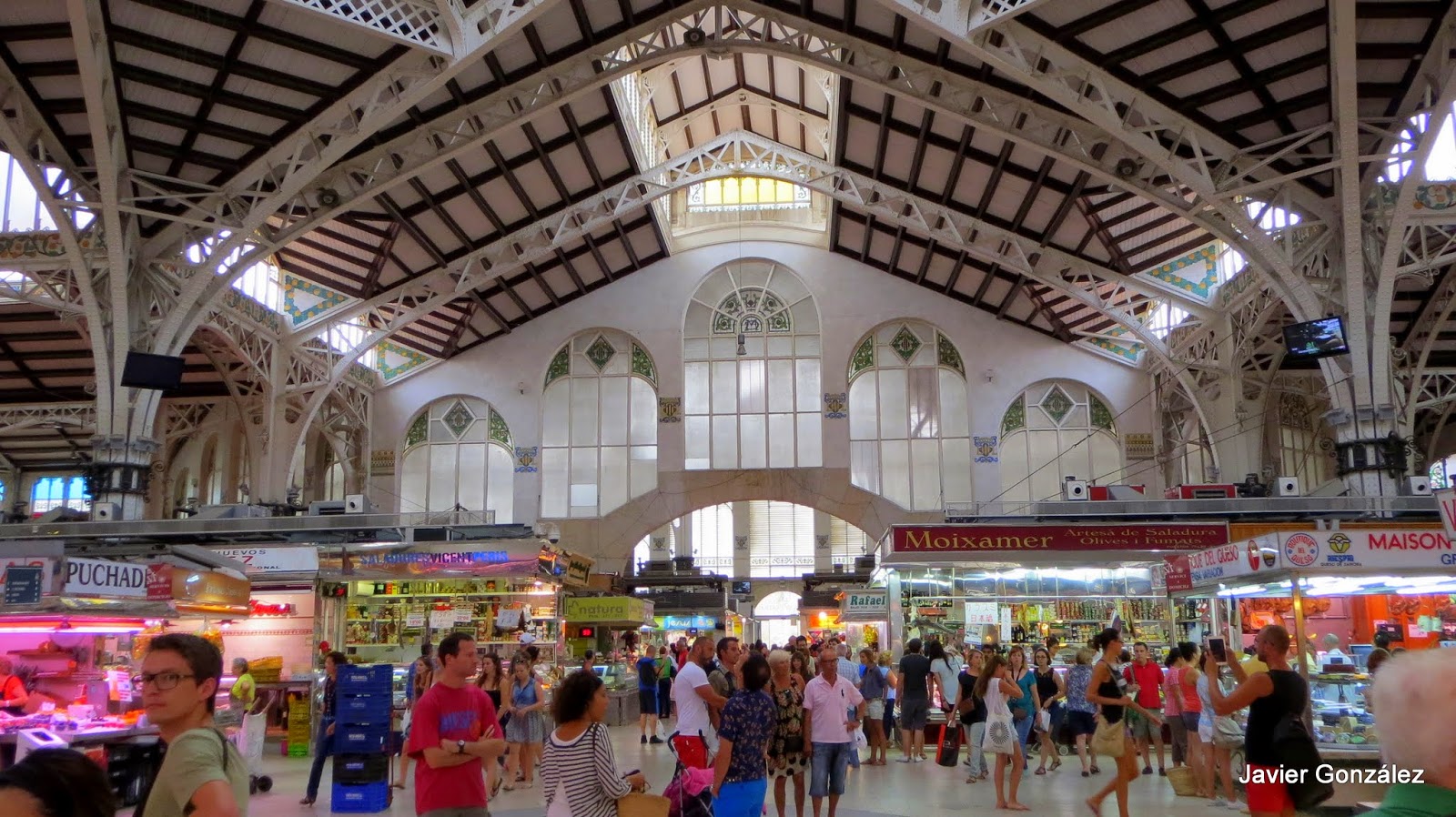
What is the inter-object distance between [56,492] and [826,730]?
105 ft

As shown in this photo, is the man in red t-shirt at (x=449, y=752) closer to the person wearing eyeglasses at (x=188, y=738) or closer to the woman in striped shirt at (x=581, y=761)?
the woman in striped shirt at (x=581, y=761)

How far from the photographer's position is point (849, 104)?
74.3 ft

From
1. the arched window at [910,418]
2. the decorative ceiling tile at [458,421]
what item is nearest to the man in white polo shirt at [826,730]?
the arched window at [910,418]

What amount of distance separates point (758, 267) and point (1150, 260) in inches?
421

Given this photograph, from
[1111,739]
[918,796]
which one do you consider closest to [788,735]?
[1111,739]

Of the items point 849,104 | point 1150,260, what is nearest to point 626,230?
point 849,104

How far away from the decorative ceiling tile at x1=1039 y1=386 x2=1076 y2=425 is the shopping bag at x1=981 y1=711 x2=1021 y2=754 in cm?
2051

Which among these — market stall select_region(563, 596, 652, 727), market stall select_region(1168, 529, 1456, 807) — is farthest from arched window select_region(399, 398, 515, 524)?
market stall select_region(1168, 529, 1456, 807)

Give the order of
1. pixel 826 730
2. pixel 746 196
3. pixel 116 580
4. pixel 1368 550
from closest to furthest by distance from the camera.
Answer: pixel 826 730, pixel 1368 550, pixel 116 580, pixel 746 196

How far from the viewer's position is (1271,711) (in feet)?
18.1

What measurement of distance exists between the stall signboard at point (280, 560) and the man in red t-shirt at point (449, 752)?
1263 cm

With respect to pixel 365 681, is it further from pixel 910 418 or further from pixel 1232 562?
pixel 910 418

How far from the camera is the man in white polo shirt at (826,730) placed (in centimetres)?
819

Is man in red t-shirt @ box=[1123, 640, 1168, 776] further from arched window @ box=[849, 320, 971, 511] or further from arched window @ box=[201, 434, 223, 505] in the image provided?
arched window @ box=[201, 434, 223, 505]
